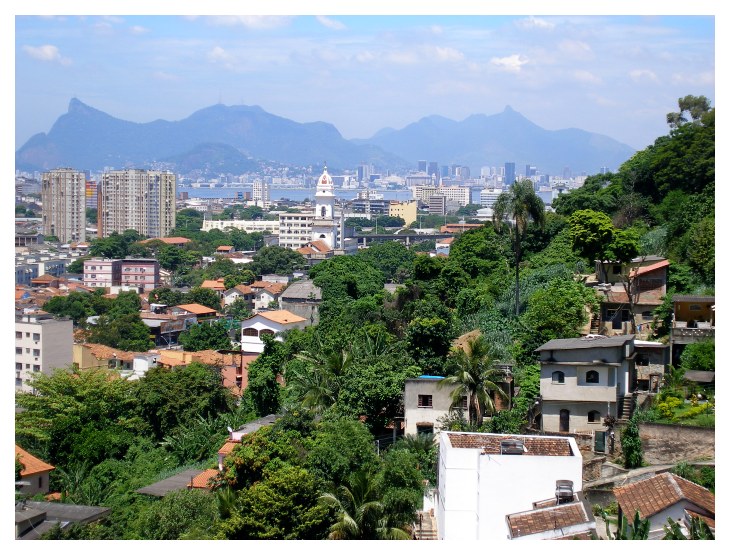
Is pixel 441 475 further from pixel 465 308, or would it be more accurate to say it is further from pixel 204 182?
pixel 204 182

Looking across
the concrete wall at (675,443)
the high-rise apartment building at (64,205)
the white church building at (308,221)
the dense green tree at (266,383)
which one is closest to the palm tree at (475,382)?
the concrete wall at (675,443)

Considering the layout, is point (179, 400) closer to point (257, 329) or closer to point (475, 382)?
point (257, 329)

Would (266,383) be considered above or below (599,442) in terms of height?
above

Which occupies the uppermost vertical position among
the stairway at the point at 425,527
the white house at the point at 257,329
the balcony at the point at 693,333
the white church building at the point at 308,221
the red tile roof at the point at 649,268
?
the white church building at the point at 308,221

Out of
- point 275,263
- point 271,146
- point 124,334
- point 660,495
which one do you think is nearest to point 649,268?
point 660,495

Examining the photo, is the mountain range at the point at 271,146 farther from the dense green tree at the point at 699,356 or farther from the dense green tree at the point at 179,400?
the dense green tree at the point at 699,356

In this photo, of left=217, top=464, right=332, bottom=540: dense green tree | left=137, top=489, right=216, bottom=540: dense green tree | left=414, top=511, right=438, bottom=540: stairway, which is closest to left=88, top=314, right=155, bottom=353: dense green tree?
left=137, top=489, right=216, bottom=540: dense green tree

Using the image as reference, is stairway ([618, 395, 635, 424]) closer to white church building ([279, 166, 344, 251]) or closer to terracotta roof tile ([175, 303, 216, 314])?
terracotta roof tile ([175, 303, 216, 314])

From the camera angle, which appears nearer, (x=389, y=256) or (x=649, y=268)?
(x=649, y=268)
